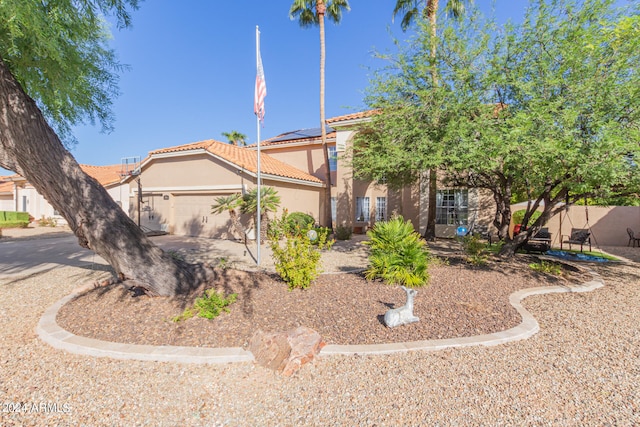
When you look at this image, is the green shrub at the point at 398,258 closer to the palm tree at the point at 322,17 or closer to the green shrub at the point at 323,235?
the green shrub at the point at 323,235

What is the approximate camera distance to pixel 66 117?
6926 mm

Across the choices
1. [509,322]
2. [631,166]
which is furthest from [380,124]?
[509,322]

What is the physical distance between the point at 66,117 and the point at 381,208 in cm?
1621

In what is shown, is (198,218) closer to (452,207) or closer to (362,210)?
(362,210)

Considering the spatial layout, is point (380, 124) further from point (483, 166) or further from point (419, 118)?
point (483, 166)

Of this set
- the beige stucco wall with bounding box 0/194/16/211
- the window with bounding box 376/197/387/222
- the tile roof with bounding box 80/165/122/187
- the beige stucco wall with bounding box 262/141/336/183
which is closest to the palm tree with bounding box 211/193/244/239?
the beige stucco wall with bounding box 262/141/336/183

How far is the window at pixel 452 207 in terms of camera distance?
56.9 feet

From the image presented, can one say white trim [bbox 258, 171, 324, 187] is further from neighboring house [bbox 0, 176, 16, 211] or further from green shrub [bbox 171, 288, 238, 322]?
neighboring house [bbox 0, 176, 16, 211]

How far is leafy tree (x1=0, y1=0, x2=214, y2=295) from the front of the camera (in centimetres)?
461

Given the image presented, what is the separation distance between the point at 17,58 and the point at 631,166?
468 inches

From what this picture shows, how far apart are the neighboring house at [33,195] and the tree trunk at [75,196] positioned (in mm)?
17818

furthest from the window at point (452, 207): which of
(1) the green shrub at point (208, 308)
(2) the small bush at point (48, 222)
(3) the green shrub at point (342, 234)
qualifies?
(2) the small bush at point (48, 222)

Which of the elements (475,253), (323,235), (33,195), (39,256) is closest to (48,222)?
(33,195)

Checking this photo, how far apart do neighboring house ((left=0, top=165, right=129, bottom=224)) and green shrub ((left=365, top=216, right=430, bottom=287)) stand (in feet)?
65.6
